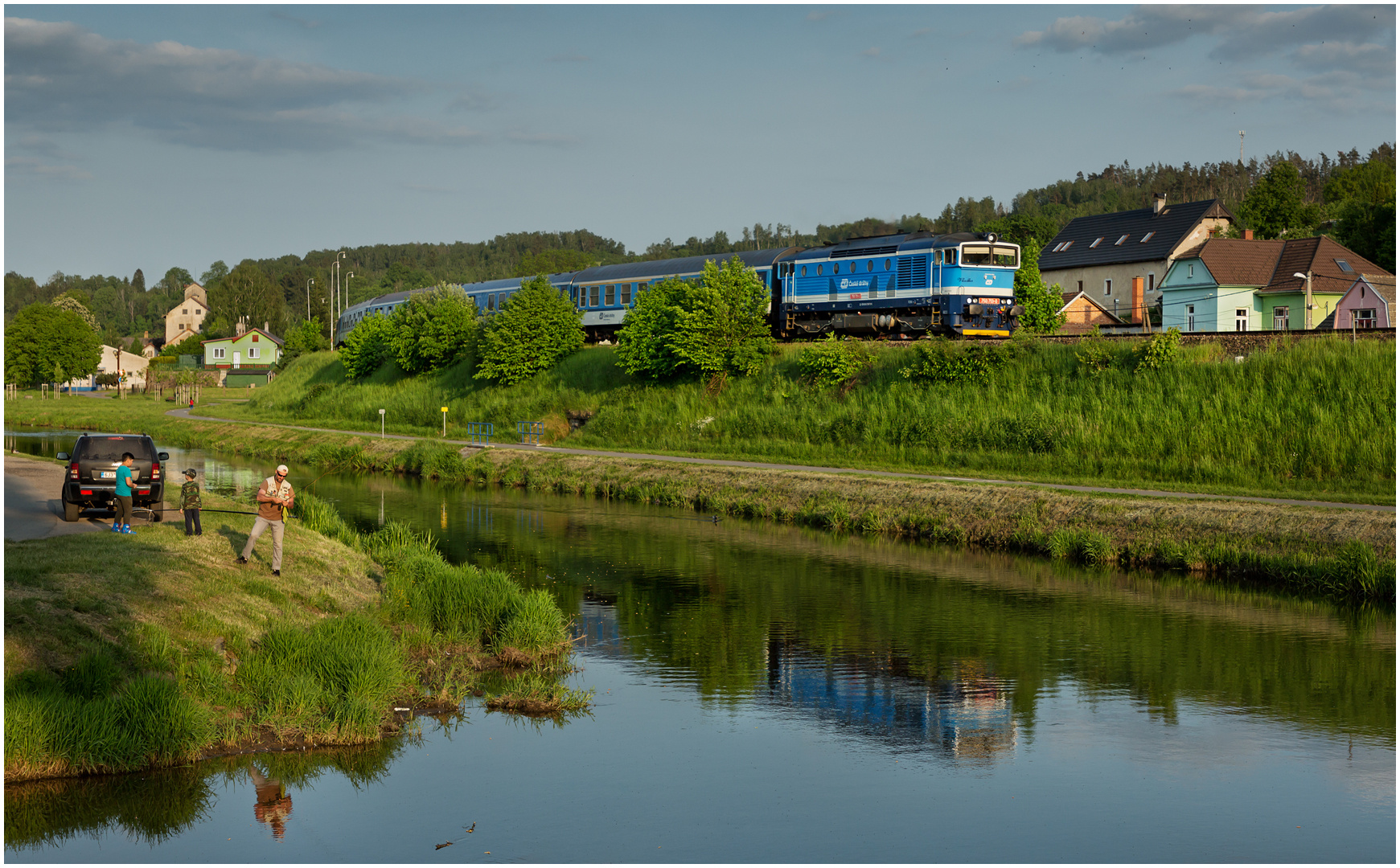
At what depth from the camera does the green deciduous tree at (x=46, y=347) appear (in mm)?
107812

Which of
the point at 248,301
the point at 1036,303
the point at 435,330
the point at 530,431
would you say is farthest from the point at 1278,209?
the point at 248,301

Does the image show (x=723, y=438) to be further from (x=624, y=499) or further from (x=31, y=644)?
(x=31, y=644)

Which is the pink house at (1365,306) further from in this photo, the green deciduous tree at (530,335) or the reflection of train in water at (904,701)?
the reflection of train in water at (904,701)

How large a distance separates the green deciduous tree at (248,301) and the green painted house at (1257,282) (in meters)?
127

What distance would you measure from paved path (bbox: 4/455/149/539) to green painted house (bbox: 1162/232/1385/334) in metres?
53.7

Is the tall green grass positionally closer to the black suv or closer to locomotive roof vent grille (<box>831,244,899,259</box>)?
locomotive roof vent grille (<box>831,244,899,259</box>)

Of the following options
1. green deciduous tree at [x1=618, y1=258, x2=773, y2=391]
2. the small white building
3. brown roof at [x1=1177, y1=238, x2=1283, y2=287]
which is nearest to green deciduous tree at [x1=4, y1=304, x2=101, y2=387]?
the small white building

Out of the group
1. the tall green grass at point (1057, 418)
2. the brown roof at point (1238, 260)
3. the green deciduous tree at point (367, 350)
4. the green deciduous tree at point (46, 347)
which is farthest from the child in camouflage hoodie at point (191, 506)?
the green deciduous tree at point (46, 347)

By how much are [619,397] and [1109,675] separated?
129ft

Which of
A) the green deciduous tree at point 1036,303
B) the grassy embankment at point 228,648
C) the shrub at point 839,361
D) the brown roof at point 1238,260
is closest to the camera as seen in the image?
the grassy embankment at point 228,648

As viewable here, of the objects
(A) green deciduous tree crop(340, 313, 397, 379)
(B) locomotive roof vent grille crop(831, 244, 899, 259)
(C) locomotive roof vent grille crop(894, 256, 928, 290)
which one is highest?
(B) locomotive roof vent grille crop(831, 244, 899, 259)

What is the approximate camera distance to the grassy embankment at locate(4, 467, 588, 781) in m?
14.4

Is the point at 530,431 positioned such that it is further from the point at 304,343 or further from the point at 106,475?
the point at 304,343

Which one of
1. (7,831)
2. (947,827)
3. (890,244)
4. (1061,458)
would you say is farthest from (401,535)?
(890,244)
